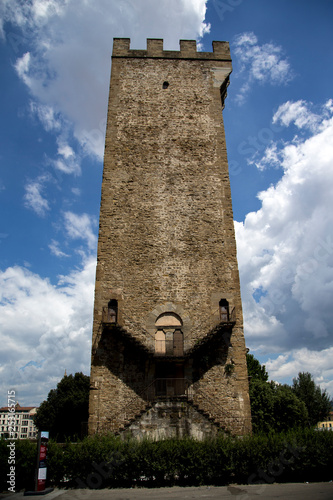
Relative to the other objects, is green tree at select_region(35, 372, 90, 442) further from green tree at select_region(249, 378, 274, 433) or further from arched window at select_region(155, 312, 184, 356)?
arched window at select_region(155, 312, 184, 356)

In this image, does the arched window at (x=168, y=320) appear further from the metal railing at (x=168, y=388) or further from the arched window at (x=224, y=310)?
the metal railing at (x=168, y=388)

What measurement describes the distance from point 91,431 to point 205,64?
60.3 feet

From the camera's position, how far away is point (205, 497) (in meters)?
7.83

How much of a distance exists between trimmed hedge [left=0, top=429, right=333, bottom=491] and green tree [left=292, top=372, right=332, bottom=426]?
30.1 meters

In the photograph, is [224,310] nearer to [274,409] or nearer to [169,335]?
[169,335]

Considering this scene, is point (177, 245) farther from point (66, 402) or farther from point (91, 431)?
point (66, 402)

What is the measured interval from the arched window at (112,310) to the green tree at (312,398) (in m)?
30.3

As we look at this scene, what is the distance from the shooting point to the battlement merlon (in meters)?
18.9

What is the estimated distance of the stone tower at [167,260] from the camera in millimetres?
→ 12836

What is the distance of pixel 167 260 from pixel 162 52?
11924 mm

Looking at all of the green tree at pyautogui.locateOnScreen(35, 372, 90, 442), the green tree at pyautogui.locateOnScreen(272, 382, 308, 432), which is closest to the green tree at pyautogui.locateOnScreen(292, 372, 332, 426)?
the green tree at pyautogui.locateOnScreen(272, 382, 308, 432)

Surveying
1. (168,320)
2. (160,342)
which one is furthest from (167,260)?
(160,342)

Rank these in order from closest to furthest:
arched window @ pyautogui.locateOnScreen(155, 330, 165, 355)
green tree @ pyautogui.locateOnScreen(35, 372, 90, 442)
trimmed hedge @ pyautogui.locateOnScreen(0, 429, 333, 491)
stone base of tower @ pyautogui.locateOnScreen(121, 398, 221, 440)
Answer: trimmed hedge @ pyautogui.locateOnScreen(0, 429, 333, 491), stone base of tower @ pyautogui.locateOnScreen(121, 398, 221, 440), arched window @ pyautogui.locateOnScreen(155, 330, 165, 355), green tree @ pyautogui.locateOnScreen(35, 372, 90, 442)

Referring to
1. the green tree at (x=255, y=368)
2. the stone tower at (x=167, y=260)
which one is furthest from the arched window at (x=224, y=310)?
the green tree at (x=255, y=368)
